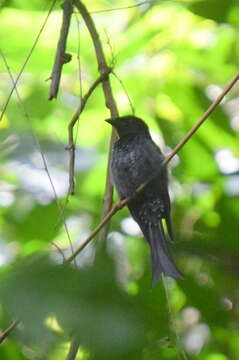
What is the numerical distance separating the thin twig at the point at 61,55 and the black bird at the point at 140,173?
17.6 inches

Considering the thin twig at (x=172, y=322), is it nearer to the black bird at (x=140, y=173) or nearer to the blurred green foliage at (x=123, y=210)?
the blurred green foliage at (x=123, y=210)

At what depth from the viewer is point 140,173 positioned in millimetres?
3217

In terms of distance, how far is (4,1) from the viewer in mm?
2488

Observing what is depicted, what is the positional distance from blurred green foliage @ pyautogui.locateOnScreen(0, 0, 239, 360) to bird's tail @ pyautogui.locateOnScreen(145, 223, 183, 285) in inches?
1.2

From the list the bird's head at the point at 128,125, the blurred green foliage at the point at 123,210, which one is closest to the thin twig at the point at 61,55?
the blurred green foliage at the point at 123,210

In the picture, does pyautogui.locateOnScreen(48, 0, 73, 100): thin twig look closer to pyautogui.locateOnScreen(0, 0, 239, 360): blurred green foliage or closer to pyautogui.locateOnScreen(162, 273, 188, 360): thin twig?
pyautogui.locateOnScreen(0, 0, 239, 360): blurred green foliage

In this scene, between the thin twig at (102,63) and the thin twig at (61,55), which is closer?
the thin twig at (61,55)

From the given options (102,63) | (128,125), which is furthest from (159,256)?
(128,125)

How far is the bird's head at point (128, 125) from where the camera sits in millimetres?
2830

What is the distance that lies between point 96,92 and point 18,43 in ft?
1.43

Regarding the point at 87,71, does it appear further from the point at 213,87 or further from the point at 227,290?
the point at 227,290

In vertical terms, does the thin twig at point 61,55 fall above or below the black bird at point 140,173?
above

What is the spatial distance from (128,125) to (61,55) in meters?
0.81

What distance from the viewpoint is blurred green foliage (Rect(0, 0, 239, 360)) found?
828 millimetres
